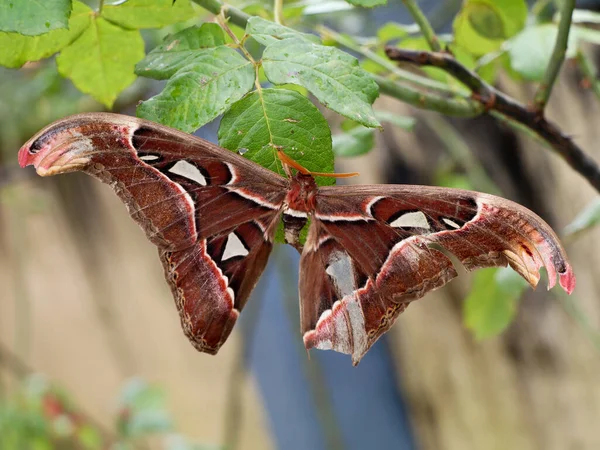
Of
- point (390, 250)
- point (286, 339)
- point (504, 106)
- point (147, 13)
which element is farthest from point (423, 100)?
point (286, 339)

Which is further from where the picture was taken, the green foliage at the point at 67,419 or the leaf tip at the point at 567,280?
the green foliage at the point at 67,419

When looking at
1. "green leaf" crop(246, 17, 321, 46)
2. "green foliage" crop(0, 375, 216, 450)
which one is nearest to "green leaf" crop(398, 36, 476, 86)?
"green leaf" crop(246, 17, 321, 46)

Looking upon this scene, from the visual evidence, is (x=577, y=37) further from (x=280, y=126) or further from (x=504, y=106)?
(x=280, y=126)

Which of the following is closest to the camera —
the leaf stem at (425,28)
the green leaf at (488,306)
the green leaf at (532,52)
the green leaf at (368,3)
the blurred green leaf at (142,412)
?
the green leaf at (368,3)

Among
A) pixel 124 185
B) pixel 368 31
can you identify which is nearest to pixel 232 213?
pixel 124 185

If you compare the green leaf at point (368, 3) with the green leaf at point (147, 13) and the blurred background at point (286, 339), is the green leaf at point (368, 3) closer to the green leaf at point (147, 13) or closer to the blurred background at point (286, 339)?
the green leaf at point (147, 13)

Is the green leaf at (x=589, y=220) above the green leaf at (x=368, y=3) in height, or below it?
below

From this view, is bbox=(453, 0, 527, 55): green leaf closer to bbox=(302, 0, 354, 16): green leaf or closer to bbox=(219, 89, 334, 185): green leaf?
bbox=(302, 0, 354, 16): green leaf

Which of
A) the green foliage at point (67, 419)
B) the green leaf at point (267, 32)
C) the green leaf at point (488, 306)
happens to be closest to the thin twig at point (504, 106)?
the green leaf at point (267, 32)
